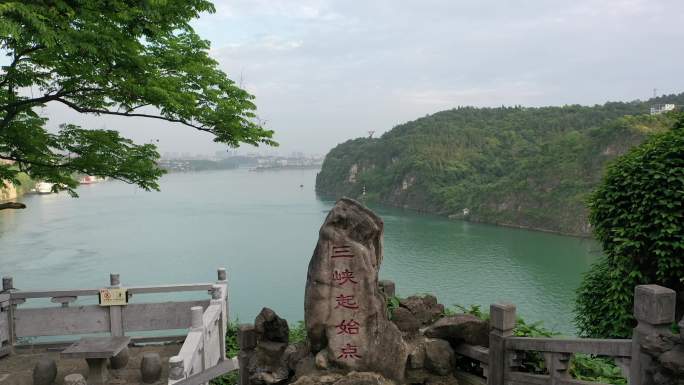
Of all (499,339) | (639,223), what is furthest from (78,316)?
(639,223)

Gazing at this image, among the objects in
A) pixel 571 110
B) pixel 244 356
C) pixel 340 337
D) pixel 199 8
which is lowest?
pixel 244 356

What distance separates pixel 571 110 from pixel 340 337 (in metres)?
88.8

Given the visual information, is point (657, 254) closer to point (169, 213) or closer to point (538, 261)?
point (538, 261)

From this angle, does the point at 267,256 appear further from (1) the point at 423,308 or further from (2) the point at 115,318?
(1) the point at 423,308

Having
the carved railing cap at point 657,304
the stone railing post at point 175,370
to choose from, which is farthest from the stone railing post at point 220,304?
the carved railing cap at point 657,304

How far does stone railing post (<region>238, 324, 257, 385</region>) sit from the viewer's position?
5780mm

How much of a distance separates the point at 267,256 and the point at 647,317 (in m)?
30.2

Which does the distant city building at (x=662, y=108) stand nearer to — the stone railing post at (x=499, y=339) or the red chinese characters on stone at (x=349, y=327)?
the stone railing post at (x=499, y=339)

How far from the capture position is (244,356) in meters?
5.81

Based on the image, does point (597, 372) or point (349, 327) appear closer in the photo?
point (349, 327)

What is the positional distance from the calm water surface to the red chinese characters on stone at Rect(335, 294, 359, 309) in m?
15.7

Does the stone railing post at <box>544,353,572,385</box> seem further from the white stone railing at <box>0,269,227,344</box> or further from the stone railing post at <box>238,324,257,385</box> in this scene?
the white stone railing at <box>0,269,227,344</box>

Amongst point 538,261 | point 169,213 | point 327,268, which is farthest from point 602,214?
point 169,213

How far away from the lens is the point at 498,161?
6975 centimetres
